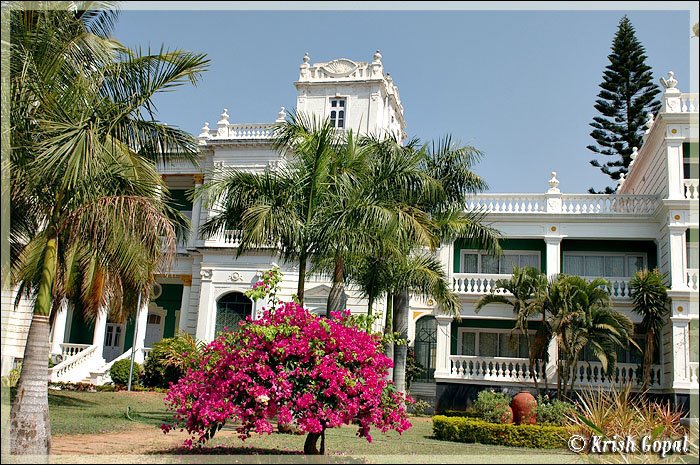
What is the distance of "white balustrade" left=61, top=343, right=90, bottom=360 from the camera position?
26781 mm

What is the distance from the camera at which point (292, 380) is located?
29.9 ft

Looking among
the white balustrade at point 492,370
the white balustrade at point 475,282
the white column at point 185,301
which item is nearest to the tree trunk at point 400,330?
the white balustrade at point 492,370

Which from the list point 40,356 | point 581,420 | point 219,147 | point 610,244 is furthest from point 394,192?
point 219,147

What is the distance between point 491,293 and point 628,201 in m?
5.62

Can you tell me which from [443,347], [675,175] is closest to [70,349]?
[443,347]

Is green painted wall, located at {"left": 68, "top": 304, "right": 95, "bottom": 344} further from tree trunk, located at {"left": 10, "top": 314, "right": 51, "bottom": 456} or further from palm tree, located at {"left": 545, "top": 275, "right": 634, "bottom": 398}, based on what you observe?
tree trunk, located at {"left": 10, "top": 314, "right": 51, "bottom": 456}

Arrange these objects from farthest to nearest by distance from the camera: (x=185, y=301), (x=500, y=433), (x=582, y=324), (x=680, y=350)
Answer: (x=185, y=301), (x=680, y=350), (x=582, y=324), (x=500, y=433)

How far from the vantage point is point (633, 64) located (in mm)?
33500

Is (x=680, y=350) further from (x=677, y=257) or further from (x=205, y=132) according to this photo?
(x=205, y=132)

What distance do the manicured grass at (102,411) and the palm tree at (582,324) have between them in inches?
417

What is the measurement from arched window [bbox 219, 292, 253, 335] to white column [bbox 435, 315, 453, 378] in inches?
331

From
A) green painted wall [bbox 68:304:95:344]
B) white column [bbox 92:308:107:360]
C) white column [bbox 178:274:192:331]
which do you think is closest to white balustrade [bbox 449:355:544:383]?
white column [bbox 178:274:192:331]

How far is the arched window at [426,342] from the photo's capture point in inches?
1037

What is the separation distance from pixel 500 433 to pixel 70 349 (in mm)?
20141
